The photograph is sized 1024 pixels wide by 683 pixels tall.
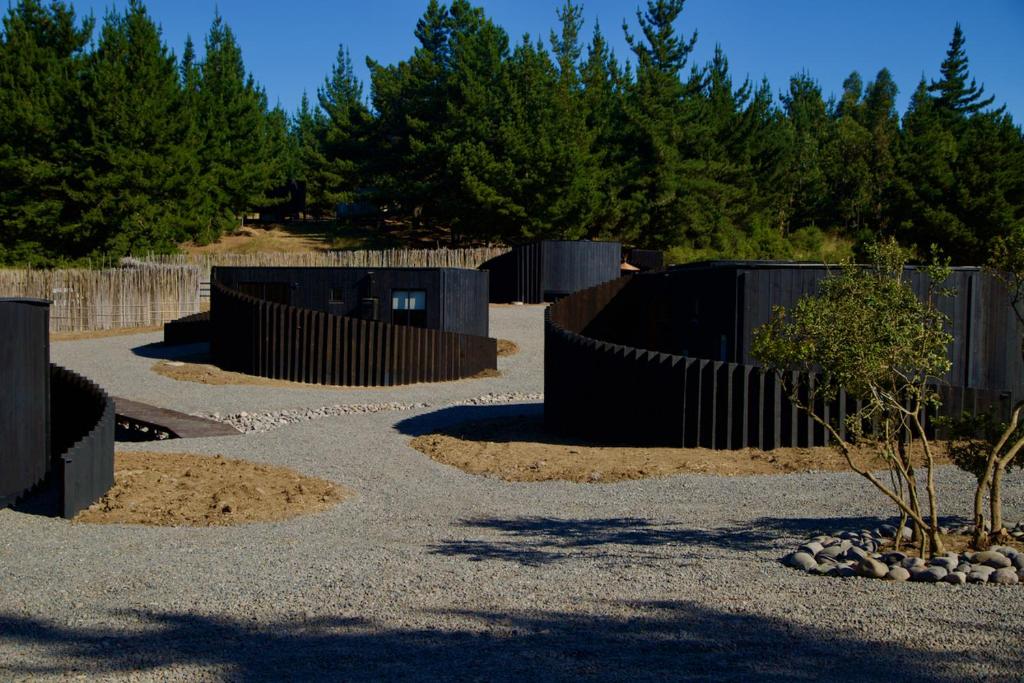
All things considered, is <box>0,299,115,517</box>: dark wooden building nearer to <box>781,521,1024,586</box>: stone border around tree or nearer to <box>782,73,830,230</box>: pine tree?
<box>781,521,1024,586</box>: stone border around tree

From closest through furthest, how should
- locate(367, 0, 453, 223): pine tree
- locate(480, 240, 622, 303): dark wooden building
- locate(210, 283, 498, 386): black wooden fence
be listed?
locate(210, 283, 498, 386): black wooden fence
locate(480, 240, 622, 303): dark wooden building
locate(367, 0, 453, 223): pine tree

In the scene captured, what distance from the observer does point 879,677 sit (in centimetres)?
600

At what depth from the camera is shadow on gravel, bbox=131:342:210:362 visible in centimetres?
2968

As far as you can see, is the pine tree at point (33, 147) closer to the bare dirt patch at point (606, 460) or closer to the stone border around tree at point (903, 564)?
the bare dirt patch at point (606, 460)

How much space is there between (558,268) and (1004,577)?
35611mm

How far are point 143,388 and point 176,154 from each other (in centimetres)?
3484

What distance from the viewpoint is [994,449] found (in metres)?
8.84

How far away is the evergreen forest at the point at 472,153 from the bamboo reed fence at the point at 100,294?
572 inches

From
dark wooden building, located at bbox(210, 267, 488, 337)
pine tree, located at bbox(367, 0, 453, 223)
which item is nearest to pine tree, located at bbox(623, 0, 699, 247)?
pine tree, located at bbox(367, 0, 453, 223)

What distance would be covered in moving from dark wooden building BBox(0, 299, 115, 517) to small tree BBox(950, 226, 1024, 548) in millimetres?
8314

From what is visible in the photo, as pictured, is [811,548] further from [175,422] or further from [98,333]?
[98,333]

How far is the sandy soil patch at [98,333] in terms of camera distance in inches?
1403

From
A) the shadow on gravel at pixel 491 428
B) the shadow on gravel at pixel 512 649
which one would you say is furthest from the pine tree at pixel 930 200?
the shadow on gravel at pixel 512 649

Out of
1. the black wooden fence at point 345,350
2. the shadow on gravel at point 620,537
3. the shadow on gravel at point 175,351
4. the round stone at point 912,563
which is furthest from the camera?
the shadow on gravel at point 175,351
